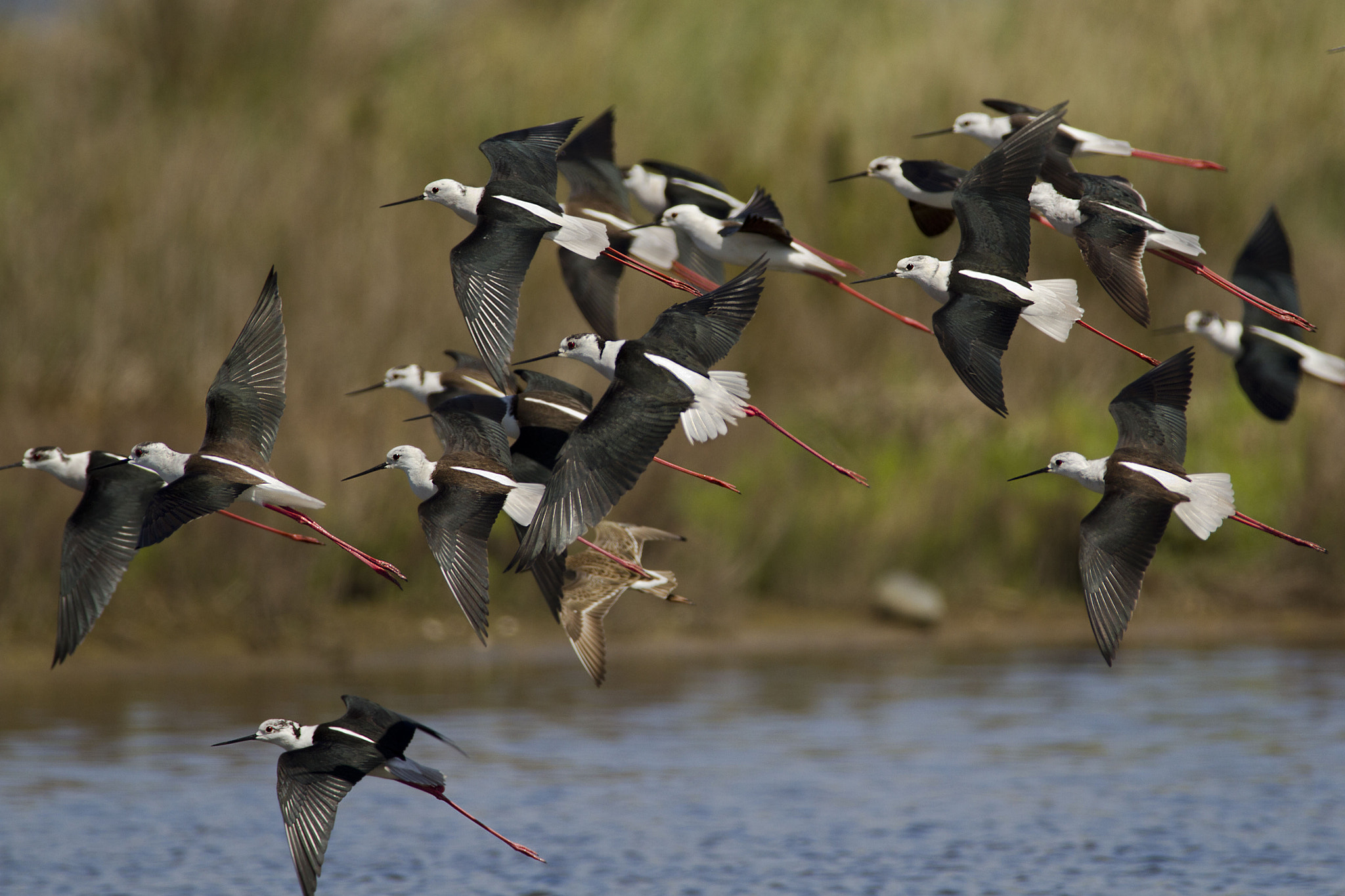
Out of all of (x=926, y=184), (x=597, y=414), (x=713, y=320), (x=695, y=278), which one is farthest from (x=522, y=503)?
(x=926, y=184)

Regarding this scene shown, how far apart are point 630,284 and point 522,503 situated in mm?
8793

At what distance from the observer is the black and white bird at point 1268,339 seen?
7801mm

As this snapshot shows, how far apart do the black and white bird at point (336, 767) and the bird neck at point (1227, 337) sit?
3760 mm

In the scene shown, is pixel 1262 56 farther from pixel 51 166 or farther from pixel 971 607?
pixel 51 166

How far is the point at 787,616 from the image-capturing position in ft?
45.7

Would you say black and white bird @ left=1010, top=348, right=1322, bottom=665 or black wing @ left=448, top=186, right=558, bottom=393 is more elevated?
black wing @ left=448, top=186, right=558, bottom=393

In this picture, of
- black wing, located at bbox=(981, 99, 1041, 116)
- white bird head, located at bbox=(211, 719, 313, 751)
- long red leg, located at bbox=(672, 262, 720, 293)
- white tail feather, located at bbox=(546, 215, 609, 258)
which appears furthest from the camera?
long red leg, located at bbox=(672, 262, 720, 293)

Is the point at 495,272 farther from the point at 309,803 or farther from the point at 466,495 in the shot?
the point at 309,803

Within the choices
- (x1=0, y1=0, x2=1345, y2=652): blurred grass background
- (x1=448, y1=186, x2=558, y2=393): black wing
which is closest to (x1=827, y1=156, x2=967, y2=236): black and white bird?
(x1=448, y1=186, x2=558, y2=393): black wing

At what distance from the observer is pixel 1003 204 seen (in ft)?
19.7

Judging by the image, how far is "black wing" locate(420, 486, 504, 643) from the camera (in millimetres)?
5676

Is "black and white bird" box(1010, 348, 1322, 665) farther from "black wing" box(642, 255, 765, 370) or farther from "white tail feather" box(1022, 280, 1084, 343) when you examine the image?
"black wing" box(642, 255, 765, 370)

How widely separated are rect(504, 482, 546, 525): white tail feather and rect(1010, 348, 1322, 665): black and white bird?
1621 mm

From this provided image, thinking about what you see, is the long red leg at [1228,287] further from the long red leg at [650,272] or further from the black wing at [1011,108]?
the long red leg at [650,272]
